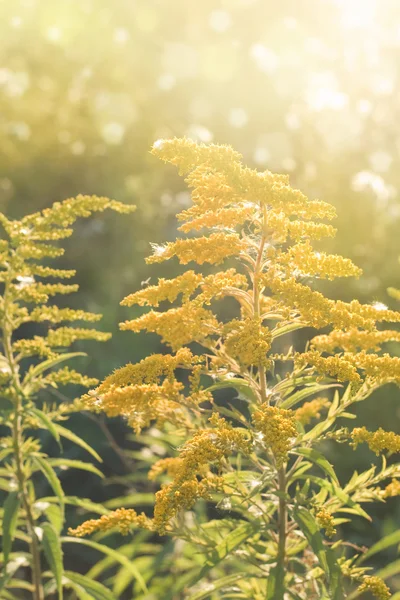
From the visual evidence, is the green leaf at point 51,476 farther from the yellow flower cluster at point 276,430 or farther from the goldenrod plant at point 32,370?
the yellow flower cluster at point 276,430

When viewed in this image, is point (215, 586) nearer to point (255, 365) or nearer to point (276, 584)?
point (276, 584)

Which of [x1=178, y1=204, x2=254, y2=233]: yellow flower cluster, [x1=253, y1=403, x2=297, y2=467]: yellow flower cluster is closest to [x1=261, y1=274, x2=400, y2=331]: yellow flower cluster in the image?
[x1=178, y1=204, x2=254, y2=233]: yellow flower cluster

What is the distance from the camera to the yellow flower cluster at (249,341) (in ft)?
7.34

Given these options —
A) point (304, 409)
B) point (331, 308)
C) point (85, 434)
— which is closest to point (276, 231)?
point (331, 308)

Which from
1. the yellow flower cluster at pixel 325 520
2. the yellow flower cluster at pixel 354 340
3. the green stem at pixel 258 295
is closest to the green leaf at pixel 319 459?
the yellow flower cluster at pixel 325 520

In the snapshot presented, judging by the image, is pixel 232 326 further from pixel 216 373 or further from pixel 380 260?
pixel 380 260

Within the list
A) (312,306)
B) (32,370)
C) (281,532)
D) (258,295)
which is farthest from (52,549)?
(312,306)

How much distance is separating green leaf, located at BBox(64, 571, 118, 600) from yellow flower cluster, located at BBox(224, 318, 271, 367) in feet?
5.19

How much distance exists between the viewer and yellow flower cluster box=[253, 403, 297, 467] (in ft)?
7.00

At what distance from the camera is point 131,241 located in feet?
26.0

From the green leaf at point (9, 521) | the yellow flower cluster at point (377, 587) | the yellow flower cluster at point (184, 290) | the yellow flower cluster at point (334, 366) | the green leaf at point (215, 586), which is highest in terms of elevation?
the yellow flower cluster at point (184, 290)

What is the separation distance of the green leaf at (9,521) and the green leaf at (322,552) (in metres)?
1.22

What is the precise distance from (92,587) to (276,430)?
5.51 feet

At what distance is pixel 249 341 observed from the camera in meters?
2.28
